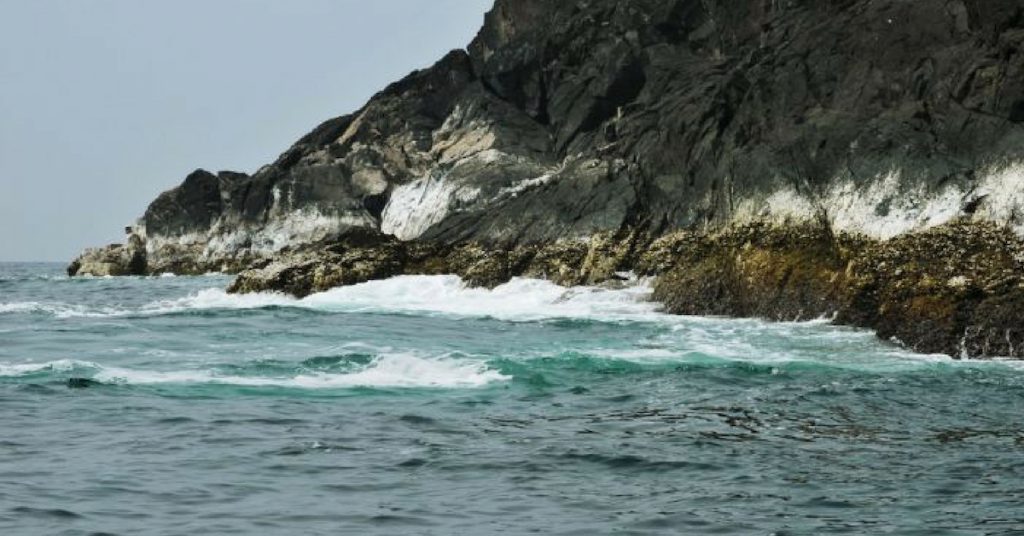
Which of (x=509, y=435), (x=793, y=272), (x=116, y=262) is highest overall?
(x=116, y=262)

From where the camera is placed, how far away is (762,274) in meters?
31.6

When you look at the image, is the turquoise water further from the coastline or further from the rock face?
the rock face

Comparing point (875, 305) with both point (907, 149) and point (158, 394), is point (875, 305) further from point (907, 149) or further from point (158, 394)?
point (158, 394)

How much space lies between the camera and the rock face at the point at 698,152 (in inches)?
1149

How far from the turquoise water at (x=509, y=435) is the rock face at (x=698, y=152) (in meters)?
4.49

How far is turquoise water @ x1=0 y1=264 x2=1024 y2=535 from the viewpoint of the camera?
1055cm

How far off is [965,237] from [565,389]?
11.8 meters

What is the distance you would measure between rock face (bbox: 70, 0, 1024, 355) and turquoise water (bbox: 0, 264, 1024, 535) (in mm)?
4494

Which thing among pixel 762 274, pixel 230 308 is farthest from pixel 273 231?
pixel 762 274

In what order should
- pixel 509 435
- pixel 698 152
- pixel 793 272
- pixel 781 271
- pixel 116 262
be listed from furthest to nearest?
pixel 116 262
pixel 698 152
pixel 781 271
pixel 793 272
pixel 509 435

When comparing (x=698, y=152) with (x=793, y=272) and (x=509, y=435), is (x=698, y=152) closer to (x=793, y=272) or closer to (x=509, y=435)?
(x=793, y=272)

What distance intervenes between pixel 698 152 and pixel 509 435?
26.8 m

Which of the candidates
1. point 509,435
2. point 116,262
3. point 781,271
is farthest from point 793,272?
point 116,262

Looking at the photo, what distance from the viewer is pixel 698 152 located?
39938 mm
